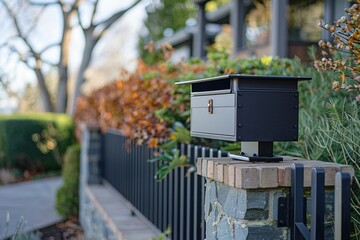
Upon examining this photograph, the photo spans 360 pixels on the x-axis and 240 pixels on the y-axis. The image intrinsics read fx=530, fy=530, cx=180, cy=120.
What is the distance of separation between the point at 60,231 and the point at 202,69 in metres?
4.01

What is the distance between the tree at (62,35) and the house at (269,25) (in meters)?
3.05

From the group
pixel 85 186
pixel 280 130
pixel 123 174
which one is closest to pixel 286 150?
pixel 280 130

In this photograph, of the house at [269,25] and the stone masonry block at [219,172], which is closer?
the stone masonry block at [219,172]

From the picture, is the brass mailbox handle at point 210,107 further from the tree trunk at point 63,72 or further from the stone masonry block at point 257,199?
the tree trunk at point 63,72

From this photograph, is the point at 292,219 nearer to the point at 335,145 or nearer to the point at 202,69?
the point at 335,145

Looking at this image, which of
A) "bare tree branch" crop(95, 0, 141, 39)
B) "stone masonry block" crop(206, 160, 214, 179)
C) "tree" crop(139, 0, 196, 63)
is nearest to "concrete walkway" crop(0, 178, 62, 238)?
"stone masonry block" crop(206, 160, 214, 179)

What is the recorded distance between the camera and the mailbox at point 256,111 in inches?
97.8

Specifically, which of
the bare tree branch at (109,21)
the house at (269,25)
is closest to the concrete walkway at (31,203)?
Answer: the house at (269,25)

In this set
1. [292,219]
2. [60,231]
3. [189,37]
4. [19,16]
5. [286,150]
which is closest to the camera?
[292,219]

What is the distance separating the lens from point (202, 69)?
5.34 meters

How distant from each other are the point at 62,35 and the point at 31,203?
10.1 m

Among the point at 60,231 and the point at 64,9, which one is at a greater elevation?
the point at 64,9

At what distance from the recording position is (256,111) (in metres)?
2.50

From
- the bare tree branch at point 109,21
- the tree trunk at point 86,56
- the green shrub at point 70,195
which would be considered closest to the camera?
the green shrub at point 70,195
